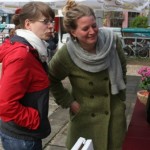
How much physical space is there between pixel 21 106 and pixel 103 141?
0.84m

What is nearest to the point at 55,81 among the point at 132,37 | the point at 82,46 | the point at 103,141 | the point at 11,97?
Result: the point at 82,46

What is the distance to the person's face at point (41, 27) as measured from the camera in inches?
75.3

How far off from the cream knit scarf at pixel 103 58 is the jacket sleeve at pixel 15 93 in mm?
565

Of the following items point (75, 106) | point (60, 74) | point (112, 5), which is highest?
point (60, 74)

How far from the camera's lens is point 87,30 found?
7.14 ft

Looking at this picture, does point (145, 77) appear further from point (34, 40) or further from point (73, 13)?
point (34, 40)

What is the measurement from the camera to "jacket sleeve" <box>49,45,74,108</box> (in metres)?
2.38

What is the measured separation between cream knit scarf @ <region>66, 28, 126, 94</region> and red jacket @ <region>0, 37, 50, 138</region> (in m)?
0.44

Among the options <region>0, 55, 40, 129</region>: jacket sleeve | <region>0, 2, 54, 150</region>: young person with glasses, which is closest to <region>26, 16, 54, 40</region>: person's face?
<region>0, 2, 54, 150</region>: young person with glasses

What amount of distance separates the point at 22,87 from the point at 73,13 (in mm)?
658

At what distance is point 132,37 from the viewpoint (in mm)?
14656

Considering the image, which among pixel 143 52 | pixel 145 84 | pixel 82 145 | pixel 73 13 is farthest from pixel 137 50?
pixel 82 145

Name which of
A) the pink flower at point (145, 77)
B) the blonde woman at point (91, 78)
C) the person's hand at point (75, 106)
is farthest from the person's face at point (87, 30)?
the pink flower at point (145, 77)

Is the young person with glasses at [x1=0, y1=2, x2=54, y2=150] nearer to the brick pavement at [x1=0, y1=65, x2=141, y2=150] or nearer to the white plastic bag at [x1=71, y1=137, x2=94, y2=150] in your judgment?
the white plastic bag at [x1=71, y1=137, x2=94, y2=150]
